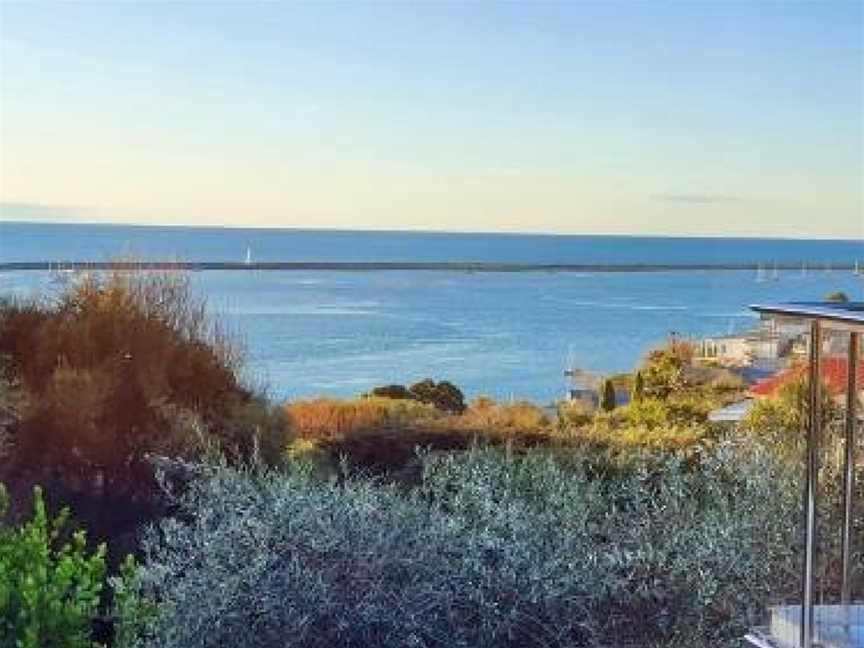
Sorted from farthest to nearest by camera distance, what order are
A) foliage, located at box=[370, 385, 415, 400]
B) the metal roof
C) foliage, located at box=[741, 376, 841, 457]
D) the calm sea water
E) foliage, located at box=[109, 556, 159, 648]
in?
the calm sea water < foliage, located at box=[370, 385, 415, 400] < foliage, located at box=[741, 376, 841, 457] < foliage, located at box=[109, 556, 159, 648] < the metal roof

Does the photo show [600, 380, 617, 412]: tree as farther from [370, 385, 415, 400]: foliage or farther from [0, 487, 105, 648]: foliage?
[0, 487, 105, 648]: foliage

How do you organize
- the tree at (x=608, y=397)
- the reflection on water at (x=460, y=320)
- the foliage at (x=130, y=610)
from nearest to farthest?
the foliage at (x=130, y=610) → the tree at (x=608, y=397) → the reflection on water at (x=460, y=320)

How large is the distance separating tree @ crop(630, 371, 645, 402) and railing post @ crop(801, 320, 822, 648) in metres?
9.94

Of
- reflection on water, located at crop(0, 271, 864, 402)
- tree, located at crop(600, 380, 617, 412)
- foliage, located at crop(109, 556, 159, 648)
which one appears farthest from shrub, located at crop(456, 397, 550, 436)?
foliage, located at crop(109, 556, 159, 648)

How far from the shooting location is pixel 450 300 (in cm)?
3684

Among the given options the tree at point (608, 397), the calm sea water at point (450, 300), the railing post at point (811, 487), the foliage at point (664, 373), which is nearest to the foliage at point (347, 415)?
the calm sea water at point (450, 300)

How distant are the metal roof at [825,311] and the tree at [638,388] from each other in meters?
10.1

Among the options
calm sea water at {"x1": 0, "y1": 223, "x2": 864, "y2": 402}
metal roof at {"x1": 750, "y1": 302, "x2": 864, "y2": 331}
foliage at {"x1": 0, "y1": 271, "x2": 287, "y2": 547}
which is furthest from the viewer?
calm sea water at {"x1": 0, "y1": 223, "x2": 864, "y2": 402}

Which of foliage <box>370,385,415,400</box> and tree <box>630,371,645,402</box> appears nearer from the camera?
tree <box>630,371,645,402</box>

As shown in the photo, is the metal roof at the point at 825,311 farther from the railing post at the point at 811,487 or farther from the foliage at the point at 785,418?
the foliage at the point at 785,418

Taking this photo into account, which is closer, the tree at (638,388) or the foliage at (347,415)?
the foliage at (347,415)

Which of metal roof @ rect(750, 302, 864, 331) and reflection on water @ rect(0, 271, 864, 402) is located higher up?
metal roof @ rect(750, 302, 864, 331)

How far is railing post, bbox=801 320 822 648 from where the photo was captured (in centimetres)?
280

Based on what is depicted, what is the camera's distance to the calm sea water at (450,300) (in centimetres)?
1636
